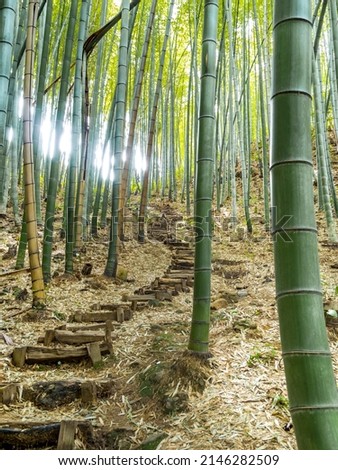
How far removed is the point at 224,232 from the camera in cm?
722

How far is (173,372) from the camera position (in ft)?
6.09

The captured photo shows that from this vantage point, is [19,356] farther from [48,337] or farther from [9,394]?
[9,394]

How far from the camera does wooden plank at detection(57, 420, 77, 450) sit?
4.59 ft

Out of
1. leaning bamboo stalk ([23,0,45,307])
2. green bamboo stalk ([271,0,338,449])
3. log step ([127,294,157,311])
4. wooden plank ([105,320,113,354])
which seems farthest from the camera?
log step ([127,294,157,311])

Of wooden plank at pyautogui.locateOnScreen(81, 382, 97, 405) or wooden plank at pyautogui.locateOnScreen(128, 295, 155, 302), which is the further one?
wooden plank at pyautogui.locateOnScreen(128, 295, 155, 302)

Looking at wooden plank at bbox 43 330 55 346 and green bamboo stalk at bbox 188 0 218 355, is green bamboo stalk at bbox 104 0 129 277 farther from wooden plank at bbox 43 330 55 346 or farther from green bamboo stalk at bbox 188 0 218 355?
green bamboo stalk at bbox 188 0 218 355

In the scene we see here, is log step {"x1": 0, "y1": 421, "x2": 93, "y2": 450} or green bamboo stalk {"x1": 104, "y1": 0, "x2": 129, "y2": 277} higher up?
green bamboo stalk {"x1": 104, "y1": 0, "x2": 129, "y2": 277}

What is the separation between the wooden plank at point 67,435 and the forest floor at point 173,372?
0.54 ft

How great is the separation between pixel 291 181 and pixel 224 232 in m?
Result: 6.50

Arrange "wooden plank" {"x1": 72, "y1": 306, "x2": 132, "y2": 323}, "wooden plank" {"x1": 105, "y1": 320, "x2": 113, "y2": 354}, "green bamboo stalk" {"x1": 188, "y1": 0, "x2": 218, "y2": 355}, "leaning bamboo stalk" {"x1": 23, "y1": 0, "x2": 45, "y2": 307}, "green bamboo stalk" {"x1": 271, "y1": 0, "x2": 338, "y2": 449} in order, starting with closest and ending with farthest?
1. "green bamboo stalk" {"x1": 271, "y1": 0, "x2": 338, "y2": 449}
2. "green bamboo stalk" {"x1": 188, "y1": 0, "x2": 218, "y2": 355}
3. "wooden plank" {"x1": 105, "y1": 320, "x2": 113, "y2": 354}
4. "leaning bamboo stalk" {"x1": 23, "y1": 0, "x2": 45, "y2": 307}
5. "wooden plank" {"x1": 72, "y1": 306, "x2": 132, "y2": 323}

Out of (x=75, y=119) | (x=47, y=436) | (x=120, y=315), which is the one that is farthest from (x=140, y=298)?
(x=47, y=436)

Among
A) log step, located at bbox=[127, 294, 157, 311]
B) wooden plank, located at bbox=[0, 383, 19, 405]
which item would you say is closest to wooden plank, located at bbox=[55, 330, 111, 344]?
wooden plank, located at bbox=[0, 383, 19, 405]

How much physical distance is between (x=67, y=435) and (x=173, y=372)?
1.93ft

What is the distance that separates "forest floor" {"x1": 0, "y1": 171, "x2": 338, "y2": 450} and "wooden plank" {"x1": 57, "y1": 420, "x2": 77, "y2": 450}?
6.5 inches
